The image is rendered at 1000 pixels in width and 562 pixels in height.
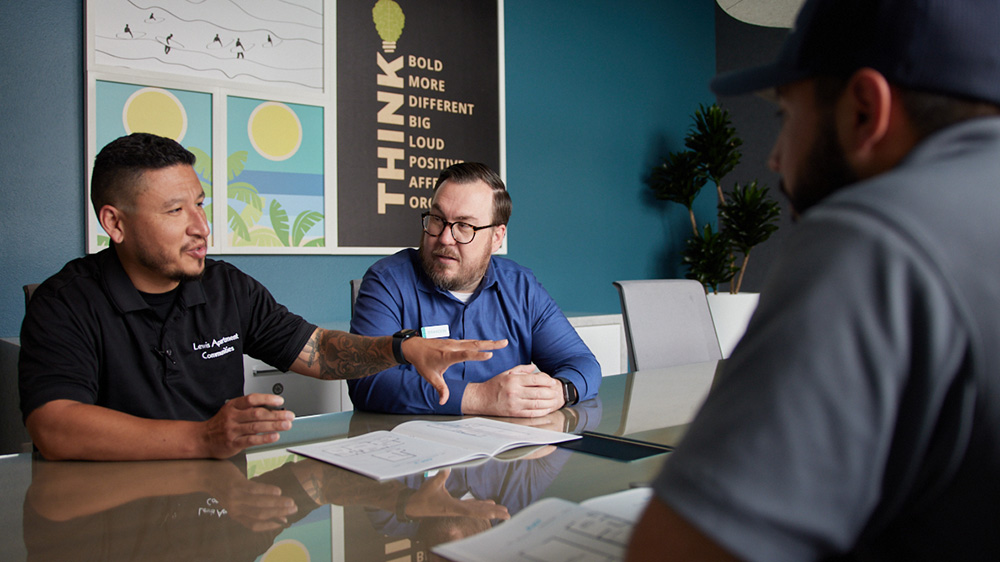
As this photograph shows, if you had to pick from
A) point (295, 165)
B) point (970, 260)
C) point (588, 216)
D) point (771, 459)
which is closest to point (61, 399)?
point (771, 459)

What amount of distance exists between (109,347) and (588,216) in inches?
131

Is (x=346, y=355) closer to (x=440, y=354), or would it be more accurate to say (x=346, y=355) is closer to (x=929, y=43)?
(x=440, y=354)

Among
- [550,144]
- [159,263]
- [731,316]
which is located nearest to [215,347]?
[159,263]

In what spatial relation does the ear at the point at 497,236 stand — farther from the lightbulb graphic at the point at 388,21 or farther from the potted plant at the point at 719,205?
the potted plant at the point at 719,205

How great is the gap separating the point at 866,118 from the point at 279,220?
310cm

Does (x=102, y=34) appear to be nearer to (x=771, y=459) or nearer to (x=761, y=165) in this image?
(x=771, y=459)

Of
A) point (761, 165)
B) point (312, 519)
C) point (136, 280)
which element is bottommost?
point (312, 519)

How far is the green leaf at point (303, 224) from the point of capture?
10.9 feet

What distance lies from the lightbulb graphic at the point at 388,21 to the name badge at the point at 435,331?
2.10 metres

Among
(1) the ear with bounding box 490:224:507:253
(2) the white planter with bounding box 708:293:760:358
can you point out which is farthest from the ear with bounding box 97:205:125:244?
(2) the white planter with bounding box 708:293:760:358

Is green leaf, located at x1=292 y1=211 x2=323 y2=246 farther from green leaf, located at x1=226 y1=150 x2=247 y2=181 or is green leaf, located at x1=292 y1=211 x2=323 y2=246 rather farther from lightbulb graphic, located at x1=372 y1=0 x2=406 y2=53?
lightbulb graphic, located at x1=372 y1=0 x2=406 y2=53

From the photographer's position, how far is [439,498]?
1.00 meters

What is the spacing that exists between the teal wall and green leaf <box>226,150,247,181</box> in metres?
0.39

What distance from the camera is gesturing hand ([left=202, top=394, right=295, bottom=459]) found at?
1188mm
